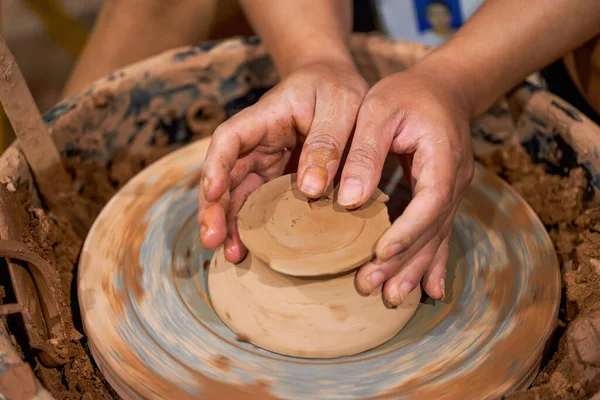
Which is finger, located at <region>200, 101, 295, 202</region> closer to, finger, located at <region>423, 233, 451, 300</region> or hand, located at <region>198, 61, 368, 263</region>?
hand, located at <region>198, 61, 368, 263</region>

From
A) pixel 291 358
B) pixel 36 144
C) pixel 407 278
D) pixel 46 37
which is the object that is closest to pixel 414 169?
pixel 407 278

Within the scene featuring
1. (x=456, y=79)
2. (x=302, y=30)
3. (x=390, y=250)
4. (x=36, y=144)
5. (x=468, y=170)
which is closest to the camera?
(x=390, y=250)

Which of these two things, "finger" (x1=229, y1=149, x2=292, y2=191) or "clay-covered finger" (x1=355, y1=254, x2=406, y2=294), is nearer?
"clay-covered finger" (x1=355, y1=254, x2=406, y2=294)

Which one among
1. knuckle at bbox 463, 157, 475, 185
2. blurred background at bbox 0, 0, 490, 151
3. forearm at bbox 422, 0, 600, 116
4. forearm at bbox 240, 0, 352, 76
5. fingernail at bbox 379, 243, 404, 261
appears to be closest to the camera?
fingernail at bbox 379, 243, 404, 261

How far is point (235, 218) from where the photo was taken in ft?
4.19

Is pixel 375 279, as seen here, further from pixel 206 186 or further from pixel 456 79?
pixel 456 79

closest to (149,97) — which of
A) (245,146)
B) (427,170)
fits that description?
(245,146)

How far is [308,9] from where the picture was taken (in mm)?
1680

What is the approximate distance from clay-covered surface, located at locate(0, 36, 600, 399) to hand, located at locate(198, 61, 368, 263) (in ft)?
0.99

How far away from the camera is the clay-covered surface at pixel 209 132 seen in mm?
1282

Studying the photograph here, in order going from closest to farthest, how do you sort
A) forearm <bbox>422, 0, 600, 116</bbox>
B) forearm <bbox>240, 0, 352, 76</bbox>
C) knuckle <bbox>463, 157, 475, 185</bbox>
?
1. knuckle <bbox>463, 157, 475, 185</bbox>
2. forearm <bbox>422, 0, 600, 116</bbox>
3. forearm <bbox>240, 0, 352, 76</bbox>

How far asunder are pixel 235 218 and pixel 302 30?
2.04 ft

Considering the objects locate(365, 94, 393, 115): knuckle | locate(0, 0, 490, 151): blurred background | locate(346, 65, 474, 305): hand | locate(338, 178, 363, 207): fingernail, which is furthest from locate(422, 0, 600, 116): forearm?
locate(0, 0, 490, 151): blurred background

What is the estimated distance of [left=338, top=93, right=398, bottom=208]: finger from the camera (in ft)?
3.53
